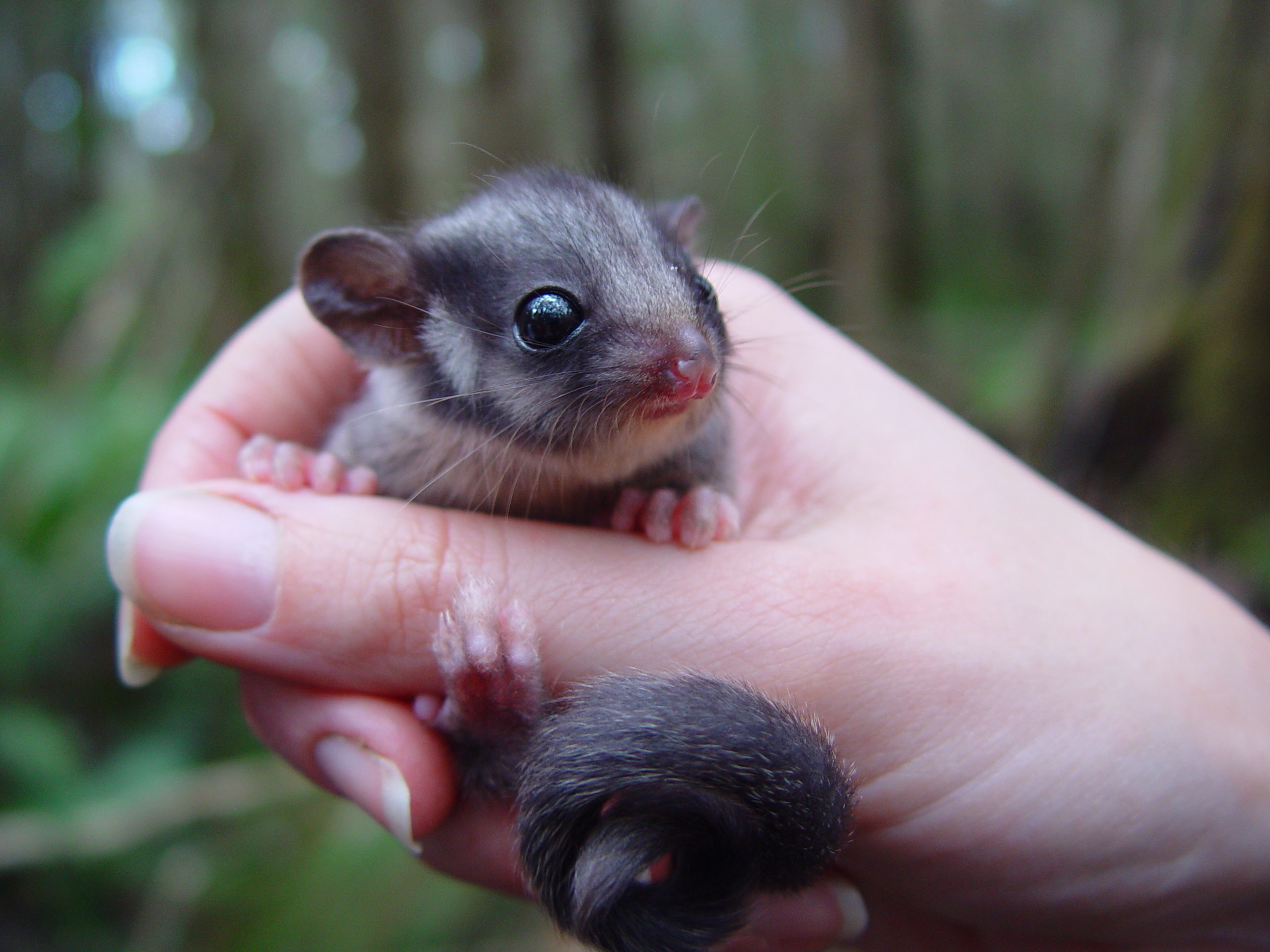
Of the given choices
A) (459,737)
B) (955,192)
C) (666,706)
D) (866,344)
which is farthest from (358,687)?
(955,192)

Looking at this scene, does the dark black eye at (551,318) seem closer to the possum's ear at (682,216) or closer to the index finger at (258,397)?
the possum's ear at (682,216)

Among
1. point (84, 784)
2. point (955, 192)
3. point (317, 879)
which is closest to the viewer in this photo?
point (317, 879)

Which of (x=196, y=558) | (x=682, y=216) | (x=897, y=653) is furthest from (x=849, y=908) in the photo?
(x=682, y=216)

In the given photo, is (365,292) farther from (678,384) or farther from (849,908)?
(849,908)

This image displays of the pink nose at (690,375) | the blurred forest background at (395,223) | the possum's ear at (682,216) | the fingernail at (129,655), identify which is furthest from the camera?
the blurred forest background at (395,223)

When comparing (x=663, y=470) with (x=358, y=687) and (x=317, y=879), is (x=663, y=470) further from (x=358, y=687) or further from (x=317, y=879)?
(x=317, y=879)

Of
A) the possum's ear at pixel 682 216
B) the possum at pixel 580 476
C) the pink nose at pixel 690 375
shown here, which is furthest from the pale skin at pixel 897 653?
the possum's ear at pixel 682 216
